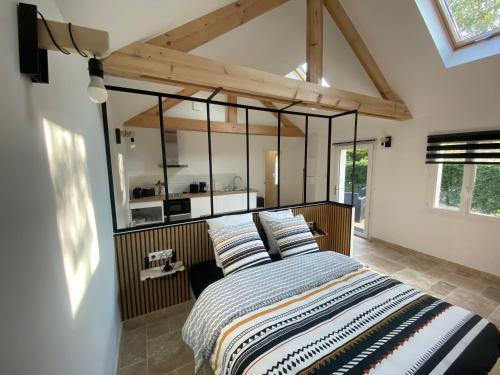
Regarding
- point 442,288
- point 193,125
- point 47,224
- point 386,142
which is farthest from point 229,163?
point 47,224

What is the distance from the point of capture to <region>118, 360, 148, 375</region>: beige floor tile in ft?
5.45

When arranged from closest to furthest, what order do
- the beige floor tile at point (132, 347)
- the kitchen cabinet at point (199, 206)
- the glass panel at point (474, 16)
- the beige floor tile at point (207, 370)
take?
the beige floor tile at point (207, 370) → the beige floor tile at point (132, 347) → the glass panel at point (474, 16) → the kitchen cabinet at point (199, 206)

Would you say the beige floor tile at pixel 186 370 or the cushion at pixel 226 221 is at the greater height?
the cushion at pixel 226 221

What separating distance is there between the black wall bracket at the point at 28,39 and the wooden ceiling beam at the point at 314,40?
8.23 ft

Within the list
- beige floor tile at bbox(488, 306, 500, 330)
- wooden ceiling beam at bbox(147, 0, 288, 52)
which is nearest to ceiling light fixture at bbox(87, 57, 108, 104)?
wooden ceiling beam at bbox(147, 0, 288, 52)

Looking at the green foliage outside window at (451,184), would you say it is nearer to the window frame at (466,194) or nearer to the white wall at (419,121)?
the window frame at (466,194)

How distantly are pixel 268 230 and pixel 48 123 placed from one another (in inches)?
82.4

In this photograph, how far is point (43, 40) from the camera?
0.64 meters

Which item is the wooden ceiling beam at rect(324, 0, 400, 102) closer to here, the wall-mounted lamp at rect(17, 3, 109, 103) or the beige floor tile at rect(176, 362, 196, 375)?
the wall-mounted lamp at rect(17, 3, 109, 103)

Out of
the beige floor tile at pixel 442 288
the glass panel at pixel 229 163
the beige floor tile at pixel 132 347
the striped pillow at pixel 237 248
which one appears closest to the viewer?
the beige floor tile at pixel 132 347

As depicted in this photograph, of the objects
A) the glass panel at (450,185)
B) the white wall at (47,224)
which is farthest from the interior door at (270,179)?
the white wall at (47,224)

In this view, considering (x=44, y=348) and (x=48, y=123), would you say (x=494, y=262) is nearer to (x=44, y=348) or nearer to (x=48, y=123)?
(x=44, y=348)

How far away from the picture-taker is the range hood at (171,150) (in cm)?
492

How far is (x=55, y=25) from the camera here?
628 millimetres
